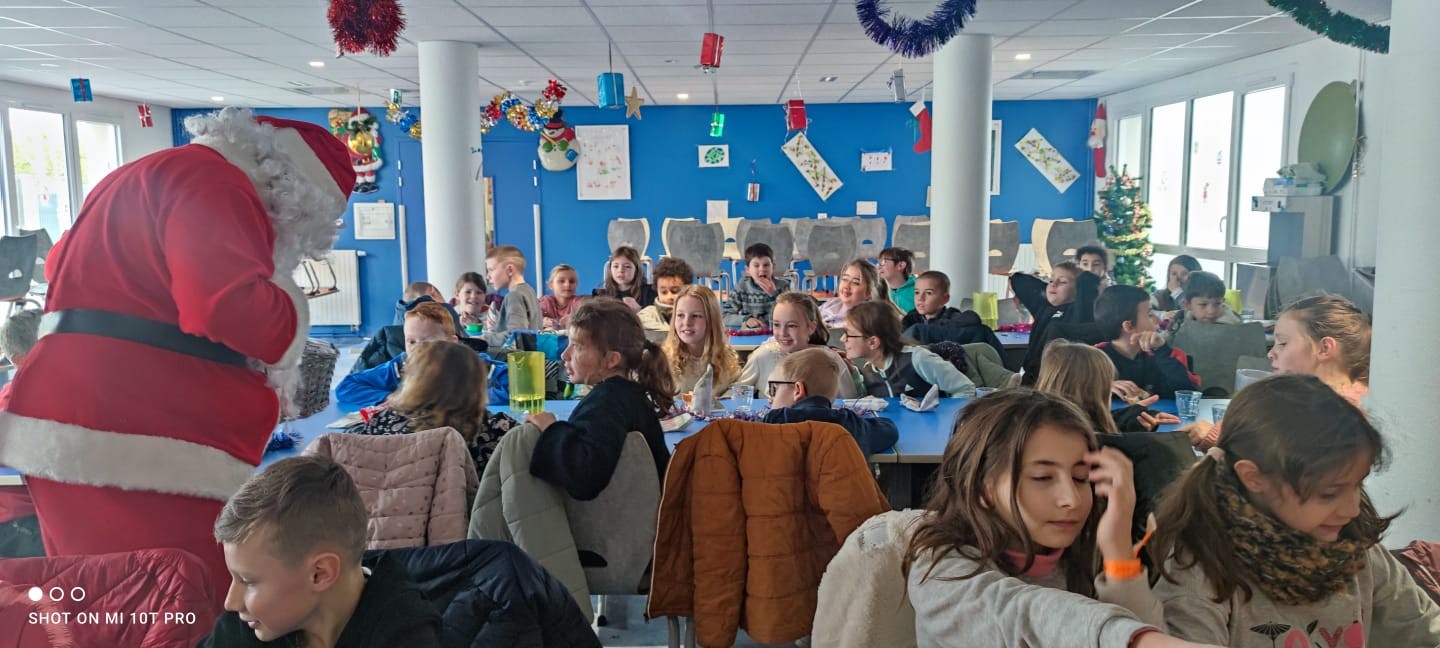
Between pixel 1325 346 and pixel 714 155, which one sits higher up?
pixel 714 155

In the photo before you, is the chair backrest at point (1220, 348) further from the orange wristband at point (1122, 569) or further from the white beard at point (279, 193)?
the white beard at point (279, 193)

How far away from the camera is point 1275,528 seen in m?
1.44

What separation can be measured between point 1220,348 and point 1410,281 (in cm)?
154

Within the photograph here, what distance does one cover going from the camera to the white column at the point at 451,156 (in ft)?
21.4

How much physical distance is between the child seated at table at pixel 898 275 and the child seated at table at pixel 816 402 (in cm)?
320

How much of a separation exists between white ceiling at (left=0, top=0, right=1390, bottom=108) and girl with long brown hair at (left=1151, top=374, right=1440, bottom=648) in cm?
405

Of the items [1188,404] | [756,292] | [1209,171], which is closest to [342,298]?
[756,292]

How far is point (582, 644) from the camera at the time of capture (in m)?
1.59

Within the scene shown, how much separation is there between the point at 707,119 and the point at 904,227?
10.6 feet

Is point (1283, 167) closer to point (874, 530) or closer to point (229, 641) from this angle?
point (874, 530)

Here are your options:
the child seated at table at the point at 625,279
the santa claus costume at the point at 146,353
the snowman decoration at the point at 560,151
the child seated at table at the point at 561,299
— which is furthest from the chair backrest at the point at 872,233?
the santa claus costume at the point at 146,353

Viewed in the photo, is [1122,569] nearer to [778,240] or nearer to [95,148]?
[778,240]

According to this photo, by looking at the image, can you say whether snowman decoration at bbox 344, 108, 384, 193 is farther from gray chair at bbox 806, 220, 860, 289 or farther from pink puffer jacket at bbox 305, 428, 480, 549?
pink puffer jacket at bbox 305, 428, 480, 549

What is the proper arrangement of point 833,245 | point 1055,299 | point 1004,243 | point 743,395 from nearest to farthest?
point 743,395 → point 1055,299 → point 833,245 → point 1004,243
